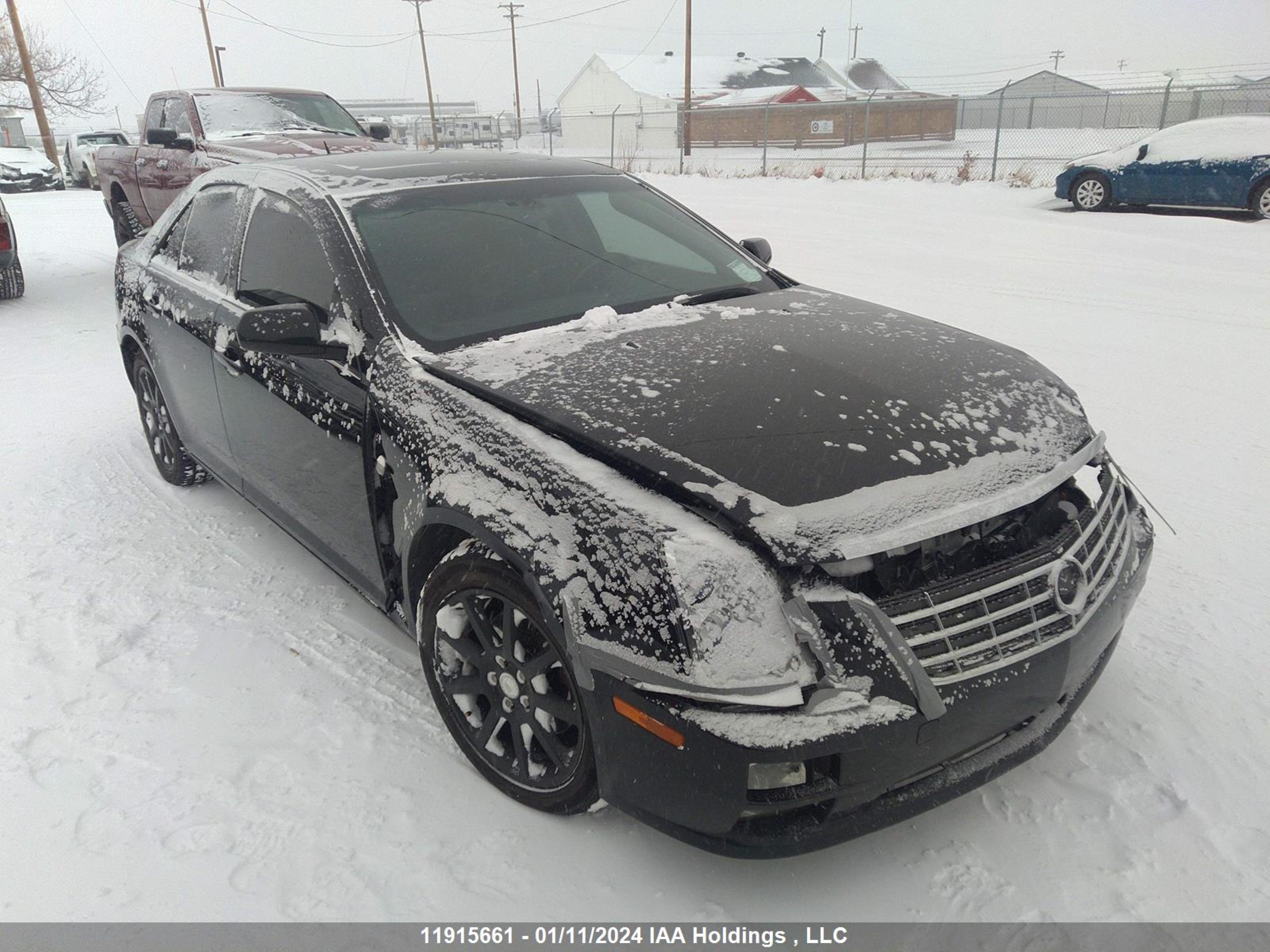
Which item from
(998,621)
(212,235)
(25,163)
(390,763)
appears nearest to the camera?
(998,621)

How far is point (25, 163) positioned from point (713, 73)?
45.4 m

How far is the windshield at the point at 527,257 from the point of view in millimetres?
2854

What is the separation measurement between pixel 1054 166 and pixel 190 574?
1814cm

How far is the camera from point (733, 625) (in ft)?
5.94

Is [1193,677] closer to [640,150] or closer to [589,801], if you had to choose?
[589,801]

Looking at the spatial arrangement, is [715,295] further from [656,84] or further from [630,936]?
[656,84]

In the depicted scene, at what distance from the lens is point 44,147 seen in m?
28.9

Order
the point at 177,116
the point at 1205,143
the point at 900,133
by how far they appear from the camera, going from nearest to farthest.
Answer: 1. the point at 177,116
2. the point at 1205,143
3. the point at 900,133

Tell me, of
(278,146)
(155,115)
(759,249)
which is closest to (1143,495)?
(759,249)

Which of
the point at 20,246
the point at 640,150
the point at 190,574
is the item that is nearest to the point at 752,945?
the point at 190,574

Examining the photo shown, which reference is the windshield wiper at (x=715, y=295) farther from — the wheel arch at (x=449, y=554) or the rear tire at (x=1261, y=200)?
the rear tire at (x=1261, y=200)

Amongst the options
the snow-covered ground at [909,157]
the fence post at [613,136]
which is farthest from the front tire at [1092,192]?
the fence post at [613,136]

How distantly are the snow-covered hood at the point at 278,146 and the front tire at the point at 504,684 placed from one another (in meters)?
6.46

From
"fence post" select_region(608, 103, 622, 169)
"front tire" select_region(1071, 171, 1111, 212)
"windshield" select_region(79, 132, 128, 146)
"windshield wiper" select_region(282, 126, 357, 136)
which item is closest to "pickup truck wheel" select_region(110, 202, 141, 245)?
"windshield wiper" select_region(282, 126, 357, 136)
